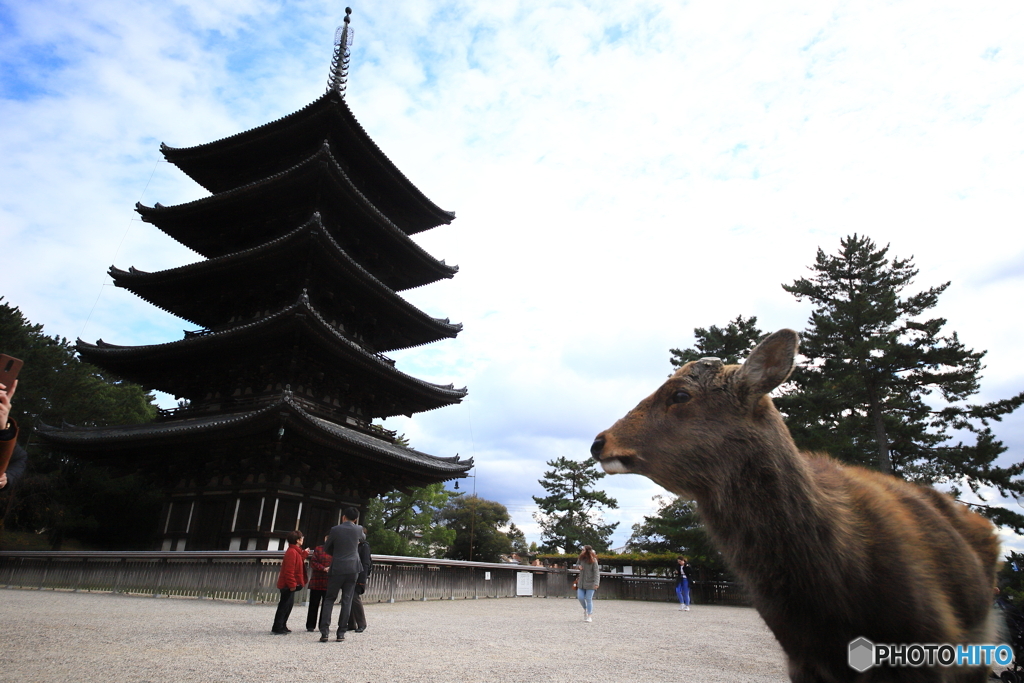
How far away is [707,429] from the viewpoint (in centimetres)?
205

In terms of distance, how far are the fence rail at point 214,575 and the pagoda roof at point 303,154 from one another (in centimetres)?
1448

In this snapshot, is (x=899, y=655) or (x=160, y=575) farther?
(x=160, y=575)

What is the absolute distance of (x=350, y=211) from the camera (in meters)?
19.0

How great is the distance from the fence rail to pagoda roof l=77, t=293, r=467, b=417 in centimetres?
582

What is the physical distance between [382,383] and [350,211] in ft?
21.1

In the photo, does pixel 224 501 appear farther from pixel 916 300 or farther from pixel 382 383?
pixel 916 300

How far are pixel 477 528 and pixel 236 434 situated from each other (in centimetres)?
3302

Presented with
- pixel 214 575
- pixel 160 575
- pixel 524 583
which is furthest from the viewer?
pixel 524 583

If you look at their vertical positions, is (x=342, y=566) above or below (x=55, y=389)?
below

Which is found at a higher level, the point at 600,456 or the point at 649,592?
the point at 600,456

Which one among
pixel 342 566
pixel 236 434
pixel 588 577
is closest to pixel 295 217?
pixel 236 434

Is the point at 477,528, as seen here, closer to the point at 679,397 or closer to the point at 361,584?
the point at 361,584

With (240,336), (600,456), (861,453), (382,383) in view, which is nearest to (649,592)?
(861,453)

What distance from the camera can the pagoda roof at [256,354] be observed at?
15.0 meters
